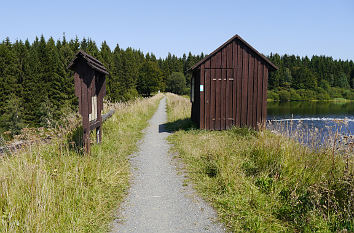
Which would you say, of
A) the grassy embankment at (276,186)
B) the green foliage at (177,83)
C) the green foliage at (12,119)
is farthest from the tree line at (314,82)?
the grassy embankment at (276,186)

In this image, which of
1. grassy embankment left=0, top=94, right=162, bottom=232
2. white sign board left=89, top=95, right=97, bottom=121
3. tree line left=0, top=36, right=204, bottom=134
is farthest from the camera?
tree line left=0, top=36, right=204, bottom=134

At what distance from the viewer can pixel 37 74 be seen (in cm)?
3988

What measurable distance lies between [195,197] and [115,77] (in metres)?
48.8

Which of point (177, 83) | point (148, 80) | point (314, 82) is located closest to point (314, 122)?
point (148, 80)

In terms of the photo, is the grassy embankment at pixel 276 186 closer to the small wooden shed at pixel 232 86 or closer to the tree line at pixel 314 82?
the small wooden shed at pixel 232 86

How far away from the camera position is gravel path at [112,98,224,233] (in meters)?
3.61

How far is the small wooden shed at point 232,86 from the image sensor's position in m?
11.1

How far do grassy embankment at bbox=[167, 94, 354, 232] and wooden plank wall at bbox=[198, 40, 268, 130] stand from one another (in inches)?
177

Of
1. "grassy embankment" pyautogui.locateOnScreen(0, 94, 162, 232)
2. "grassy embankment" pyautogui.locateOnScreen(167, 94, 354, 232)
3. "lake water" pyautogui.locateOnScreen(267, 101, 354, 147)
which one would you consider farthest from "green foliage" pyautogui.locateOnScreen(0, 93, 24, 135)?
"grassy embankment" pyautogui.locateOnScreen(167, 94, 354, 232)

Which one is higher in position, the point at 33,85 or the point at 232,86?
the point at 33,85

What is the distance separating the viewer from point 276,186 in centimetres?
443

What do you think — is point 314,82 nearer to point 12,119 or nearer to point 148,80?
point 148,80

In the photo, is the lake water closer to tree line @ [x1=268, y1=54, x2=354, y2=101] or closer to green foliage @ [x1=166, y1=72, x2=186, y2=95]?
green foliage @ [x1=166, y1=72, x2=186, y2=95]

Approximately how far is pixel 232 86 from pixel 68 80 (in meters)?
32.5
